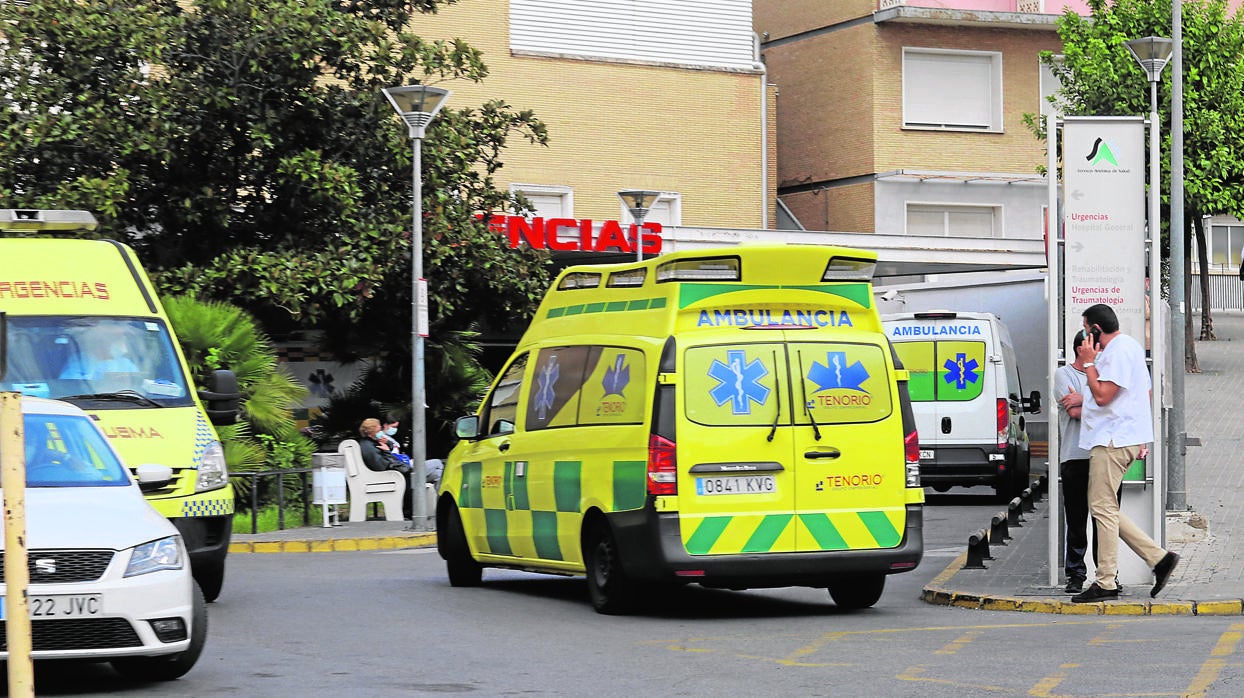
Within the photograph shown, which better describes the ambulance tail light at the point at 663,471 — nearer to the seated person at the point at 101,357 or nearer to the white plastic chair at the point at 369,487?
the seated person at the point at 101,357

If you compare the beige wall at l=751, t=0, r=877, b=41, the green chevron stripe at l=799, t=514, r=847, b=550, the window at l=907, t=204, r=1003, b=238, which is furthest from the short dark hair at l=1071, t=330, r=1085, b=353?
the beige wall at l=751, t=0, r=877, b=41

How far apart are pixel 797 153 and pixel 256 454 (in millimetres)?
27290

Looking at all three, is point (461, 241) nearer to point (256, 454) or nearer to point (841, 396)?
point (256, 454)

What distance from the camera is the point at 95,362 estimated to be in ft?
43.3

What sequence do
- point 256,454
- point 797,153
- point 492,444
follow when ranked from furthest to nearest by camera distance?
point 797,153
point 256,454
point 492,444

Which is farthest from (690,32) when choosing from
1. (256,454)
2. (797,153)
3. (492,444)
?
(492,444)

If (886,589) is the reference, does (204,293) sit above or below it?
above

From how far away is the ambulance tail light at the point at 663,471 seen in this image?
12.0m

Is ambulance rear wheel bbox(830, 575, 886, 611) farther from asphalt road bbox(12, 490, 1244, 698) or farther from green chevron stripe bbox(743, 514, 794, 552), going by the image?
green chevron stripe bbox(743, 514, 794, 552)

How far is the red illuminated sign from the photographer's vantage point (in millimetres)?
33719

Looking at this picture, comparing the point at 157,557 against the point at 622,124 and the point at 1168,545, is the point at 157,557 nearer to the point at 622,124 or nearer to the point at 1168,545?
the point at 1168,545

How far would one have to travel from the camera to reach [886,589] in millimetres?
14578

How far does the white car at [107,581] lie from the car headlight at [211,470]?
2748mm

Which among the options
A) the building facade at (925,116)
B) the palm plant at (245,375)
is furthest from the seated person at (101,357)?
the building facade at (925,116)
